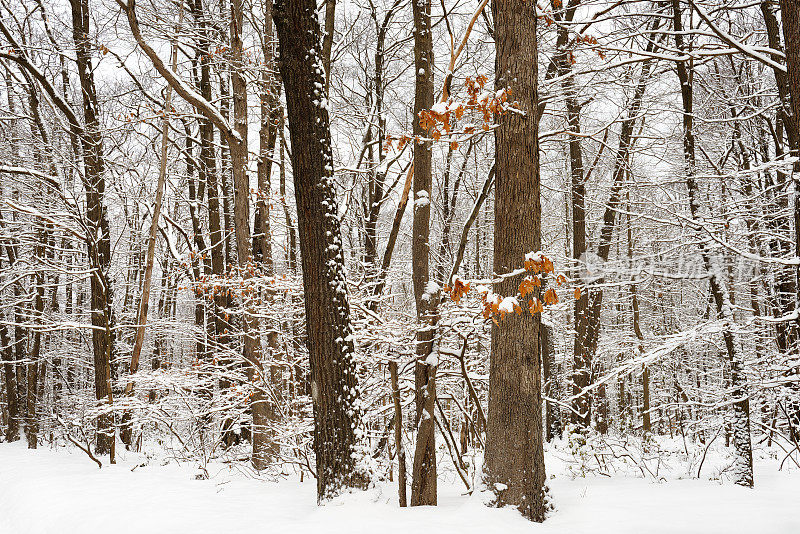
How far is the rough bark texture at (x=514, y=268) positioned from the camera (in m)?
4.20

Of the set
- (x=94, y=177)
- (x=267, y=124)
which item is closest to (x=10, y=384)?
(x=94, y=177)

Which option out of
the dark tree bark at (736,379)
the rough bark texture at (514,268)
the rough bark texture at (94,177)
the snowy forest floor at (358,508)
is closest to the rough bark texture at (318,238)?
the snowy forest floor at (358,508)

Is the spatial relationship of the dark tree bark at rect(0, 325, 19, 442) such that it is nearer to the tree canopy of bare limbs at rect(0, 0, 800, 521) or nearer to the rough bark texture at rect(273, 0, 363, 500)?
the tree canopy of bare limbs at rect(0, 0, 800, 521)

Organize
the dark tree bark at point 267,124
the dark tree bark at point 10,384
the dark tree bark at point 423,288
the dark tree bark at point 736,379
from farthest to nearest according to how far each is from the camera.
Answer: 1. the dark tree bark at point 10,384
2. the dark tree bark at point 267,124
3. the dark tree bark at point 736,379
4. the dark tree bark at point 423,288

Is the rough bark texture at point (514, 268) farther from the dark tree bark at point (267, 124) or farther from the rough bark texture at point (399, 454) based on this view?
the dark tree bark at point (267, 124)

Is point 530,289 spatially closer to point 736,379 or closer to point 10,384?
point 736,379

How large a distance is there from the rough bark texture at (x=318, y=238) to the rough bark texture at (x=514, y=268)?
1343mm

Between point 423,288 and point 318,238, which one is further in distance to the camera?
point 423,288

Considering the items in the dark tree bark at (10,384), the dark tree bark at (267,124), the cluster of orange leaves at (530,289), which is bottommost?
the dark tree bark at (10,384)

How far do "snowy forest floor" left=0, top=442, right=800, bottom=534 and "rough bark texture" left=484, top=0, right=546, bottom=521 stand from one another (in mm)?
340

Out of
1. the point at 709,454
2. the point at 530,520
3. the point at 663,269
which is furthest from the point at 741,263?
the point at 709,454

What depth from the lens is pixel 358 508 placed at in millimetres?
4316

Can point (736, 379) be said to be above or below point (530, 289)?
below

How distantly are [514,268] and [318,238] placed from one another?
1803 mm
